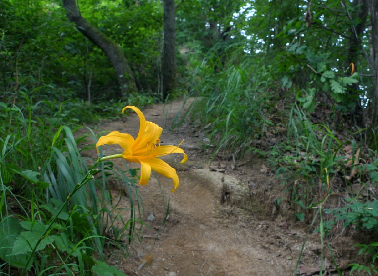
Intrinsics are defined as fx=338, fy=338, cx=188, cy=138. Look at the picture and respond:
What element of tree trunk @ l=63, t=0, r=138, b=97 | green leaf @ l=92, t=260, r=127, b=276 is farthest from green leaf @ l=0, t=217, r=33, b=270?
tree trunk @ l=63, t=0, r=138, b=97

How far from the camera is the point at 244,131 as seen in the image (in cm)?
393

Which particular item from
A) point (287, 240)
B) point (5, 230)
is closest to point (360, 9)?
point (287, 240)

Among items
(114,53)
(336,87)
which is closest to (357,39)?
(336,87)

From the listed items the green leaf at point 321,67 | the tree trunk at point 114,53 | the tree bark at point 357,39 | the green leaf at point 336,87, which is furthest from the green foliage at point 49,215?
the tree trunk at point 114,53

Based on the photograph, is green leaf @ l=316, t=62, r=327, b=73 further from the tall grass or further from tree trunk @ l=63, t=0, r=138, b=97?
tree trunk @ l=63, t=0, r=138, b=97

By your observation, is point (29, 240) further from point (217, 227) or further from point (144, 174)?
point (217, 227)

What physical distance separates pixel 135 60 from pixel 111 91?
42.0 inches

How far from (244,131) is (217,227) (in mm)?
1357

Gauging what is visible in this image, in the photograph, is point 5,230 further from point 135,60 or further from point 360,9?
point 135,60

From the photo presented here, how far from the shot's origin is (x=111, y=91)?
29.3 feet

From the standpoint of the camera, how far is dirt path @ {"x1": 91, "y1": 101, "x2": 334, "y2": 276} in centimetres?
250

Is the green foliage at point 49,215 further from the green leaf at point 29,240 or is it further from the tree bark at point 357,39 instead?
the tree bark at point 357,39

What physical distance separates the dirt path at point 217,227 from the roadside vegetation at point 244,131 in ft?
0.52

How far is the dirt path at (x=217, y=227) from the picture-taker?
8.19 feet
